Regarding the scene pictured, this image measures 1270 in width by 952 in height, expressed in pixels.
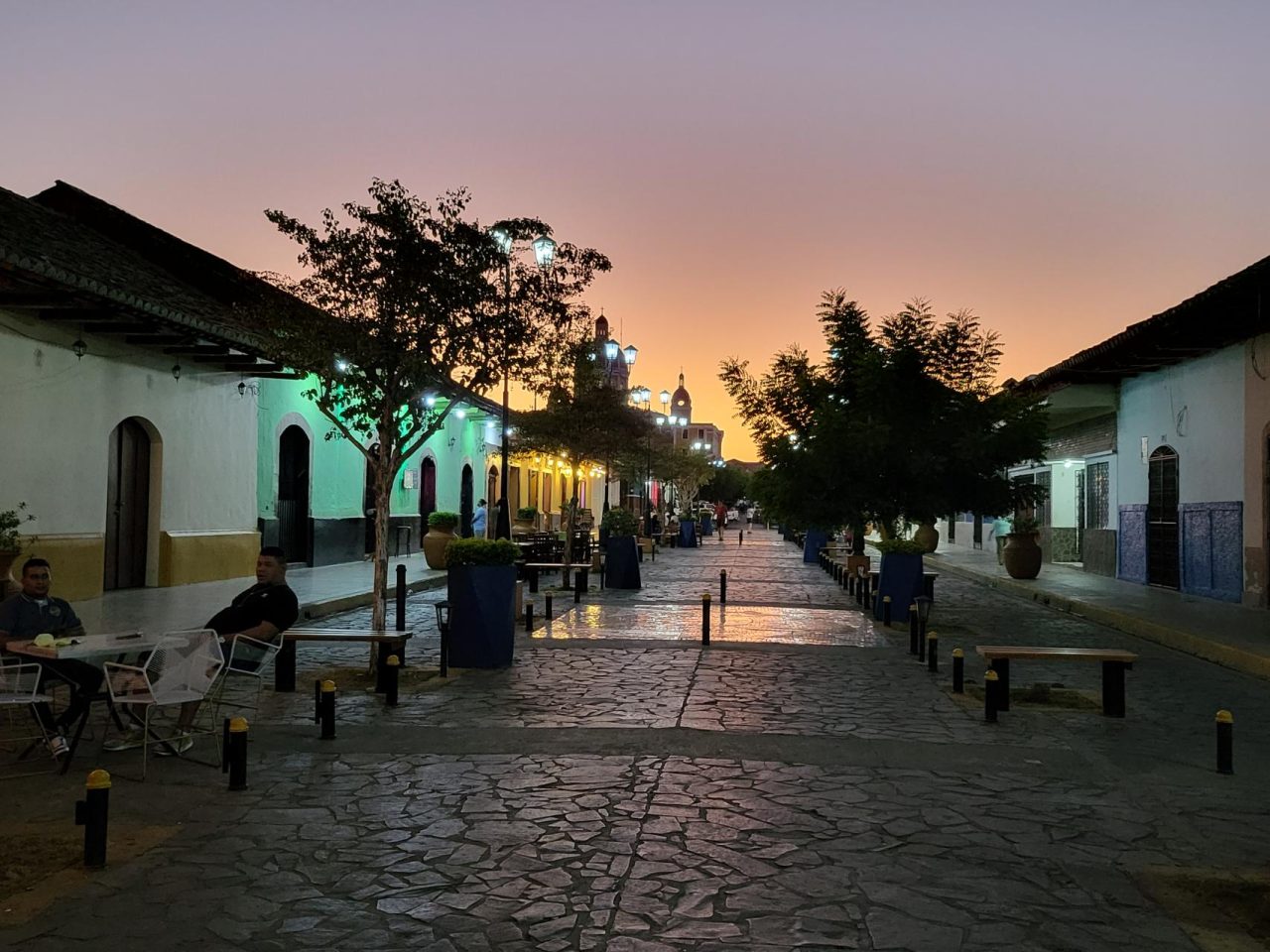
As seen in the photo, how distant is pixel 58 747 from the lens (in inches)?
255

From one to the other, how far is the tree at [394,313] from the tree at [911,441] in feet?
23.0

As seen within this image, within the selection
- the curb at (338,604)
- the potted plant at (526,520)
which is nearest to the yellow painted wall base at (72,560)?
the curb at (338,604)

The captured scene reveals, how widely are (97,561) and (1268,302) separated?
1710 cm

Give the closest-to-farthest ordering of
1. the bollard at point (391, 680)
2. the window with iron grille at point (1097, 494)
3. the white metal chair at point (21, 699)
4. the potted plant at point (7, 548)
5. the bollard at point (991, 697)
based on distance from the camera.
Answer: the white metal chair at point (21, 699) < the bollard at point (991, 697) < the bollard at point (391, 680) < the potted plant at point (7, 548) < the window with iron grille at point (1097, 494)

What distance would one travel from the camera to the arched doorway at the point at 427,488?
102 feet

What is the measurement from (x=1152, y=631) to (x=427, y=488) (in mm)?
21861

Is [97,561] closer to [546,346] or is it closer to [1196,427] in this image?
[546,346]

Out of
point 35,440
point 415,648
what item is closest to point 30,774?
point 415,648

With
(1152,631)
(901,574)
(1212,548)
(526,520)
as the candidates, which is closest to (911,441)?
(901,574)

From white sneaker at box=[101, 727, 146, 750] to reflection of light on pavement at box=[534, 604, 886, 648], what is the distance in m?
6.11

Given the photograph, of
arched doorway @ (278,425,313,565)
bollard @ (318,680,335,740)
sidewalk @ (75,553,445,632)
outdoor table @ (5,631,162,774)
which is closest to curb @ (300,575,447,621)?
sidewalk @ (75,553,445,632)

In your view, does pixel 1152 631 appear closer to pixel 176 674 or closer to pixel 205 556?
pixel 176 674

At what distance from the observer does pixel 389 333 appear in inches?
399

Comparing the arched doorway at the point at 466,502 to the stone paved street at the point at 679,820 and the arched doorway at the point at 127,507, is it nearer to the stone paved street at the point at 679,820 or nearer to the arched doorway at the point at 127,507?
the arched doorway at the point at 127,507
